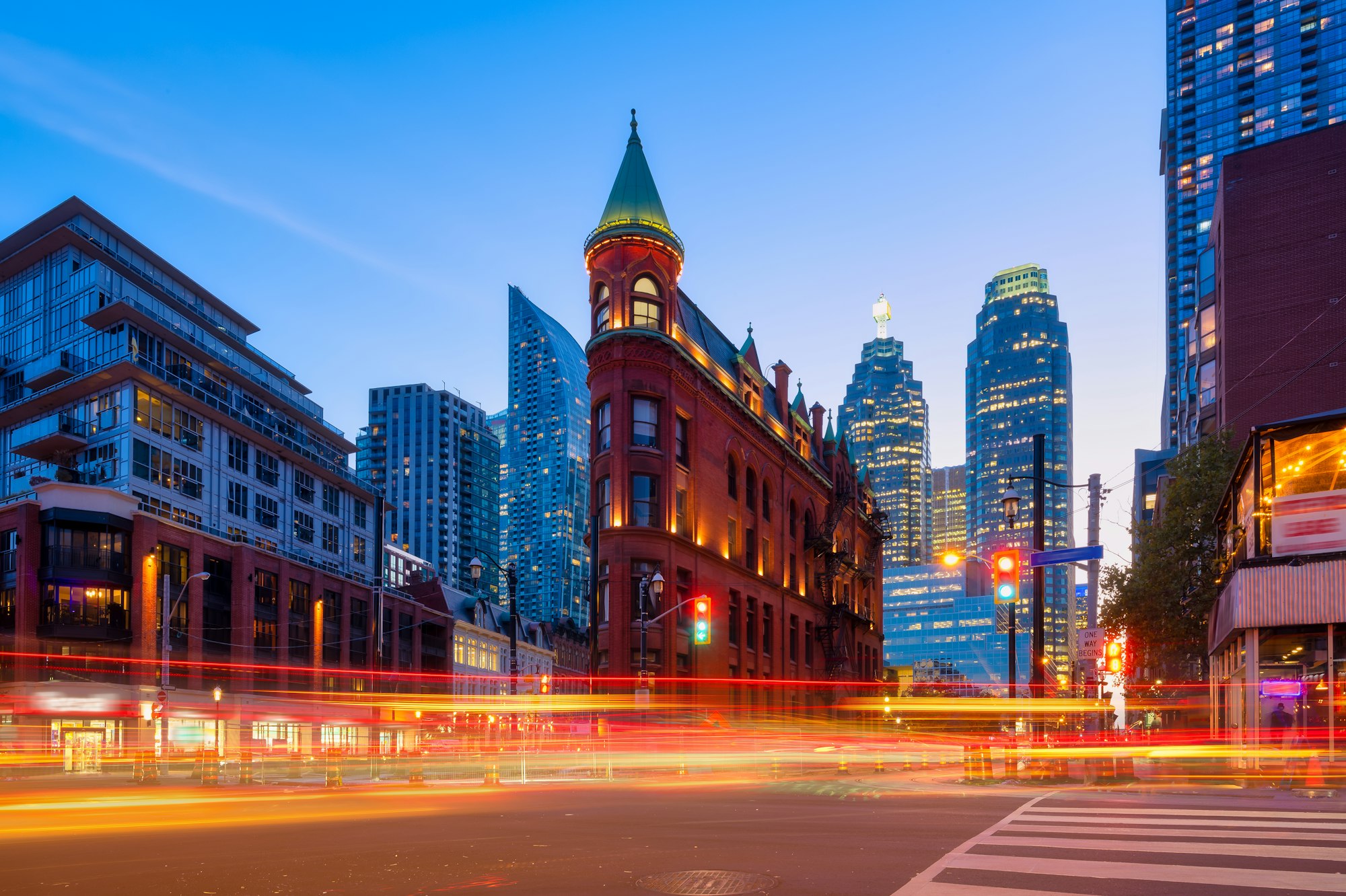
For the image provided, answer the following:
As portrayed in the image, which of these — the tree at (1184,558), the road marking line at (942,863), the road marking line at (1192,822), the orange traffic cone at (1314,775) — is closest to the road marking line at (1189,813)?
the road marking line at (1192,822)

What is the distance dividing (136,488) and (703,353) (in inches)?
1330

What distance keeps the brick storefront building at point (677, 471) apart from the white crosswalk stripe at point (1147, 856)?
99.3 feet

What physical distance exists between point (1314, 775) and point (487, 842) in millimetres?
17781

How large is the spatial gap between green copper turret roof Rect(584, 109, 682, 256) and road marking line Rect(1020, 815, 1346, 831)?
128ft

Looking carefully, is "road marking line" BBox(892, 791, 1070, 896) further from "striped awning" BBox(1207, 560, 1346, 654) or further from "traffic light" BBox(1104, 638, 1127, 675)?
"traffic light" BBox(1104, 638, 1127, 675)

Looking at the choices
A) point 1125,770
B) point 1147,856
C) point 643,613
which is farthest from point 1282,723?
point 643,613

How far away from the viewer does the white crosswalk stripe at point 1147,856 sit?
29.3 ft

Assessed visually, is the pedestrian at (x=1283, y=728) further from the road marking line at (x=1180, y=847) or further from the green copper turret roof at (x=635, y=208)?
the green copper turret roof at (x=635, y=208)

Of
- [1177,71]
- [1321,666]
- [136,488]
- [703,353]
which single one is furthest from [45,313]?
[1177,71]

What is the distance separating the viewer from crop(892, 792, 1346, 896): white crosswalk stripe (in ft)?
29.3


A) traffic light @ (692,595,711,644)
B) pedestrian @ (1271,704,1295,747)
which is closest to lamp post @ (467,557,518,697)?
traffic light @ (692,595,711,644)

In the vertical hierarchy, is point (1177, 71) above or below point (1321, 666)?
above

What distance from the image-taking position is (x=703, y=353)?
55.1 m

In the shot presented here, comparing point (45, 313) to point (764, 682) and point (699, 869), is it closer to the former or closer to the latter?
point (764, 682)
